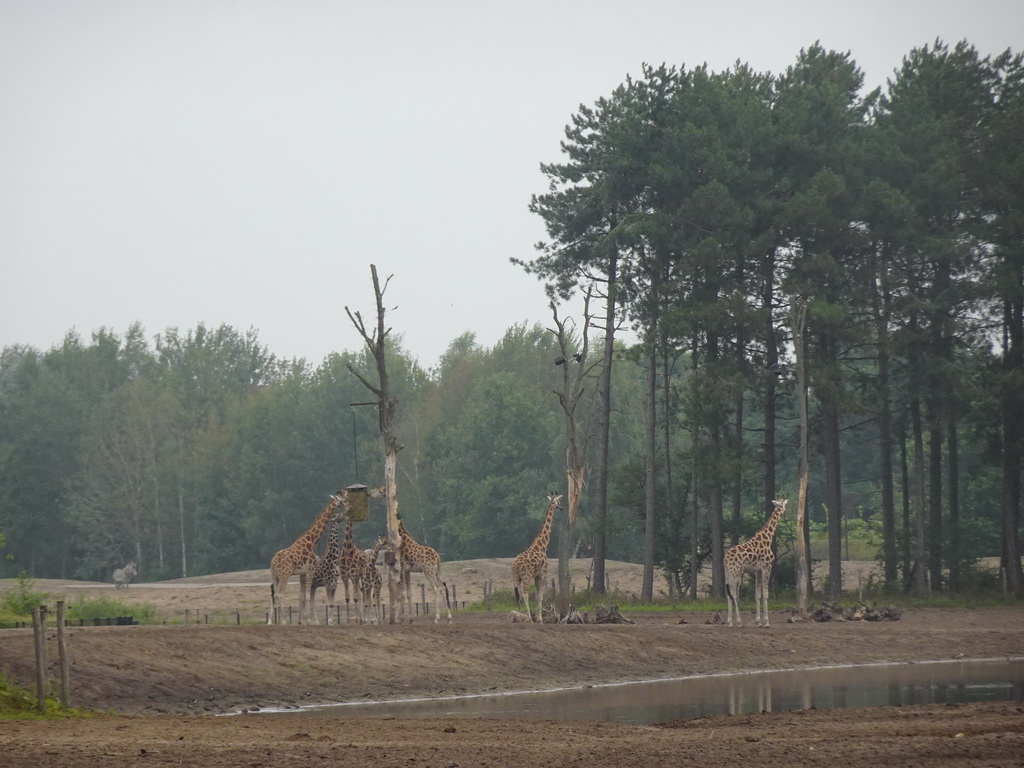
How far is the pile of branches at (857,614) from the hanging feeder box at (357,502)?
13893mm

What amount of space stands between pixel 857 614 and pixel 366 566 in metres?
15.2

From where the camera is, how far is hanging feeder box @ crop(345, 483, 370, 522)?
34625mm

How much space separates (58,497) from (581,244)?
63.3 m

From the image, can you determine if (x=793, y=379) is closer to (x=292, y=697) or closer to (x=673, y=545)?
(x=673, y=545)

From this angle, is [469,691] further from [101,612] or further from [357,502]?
[101,612]

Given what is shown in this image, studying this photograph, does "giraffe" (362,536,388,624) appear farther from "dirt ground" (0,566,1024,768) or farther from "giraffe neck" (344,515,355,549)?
"dirt ground" (0,566,1024,768)

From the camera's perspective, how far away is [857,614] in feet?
128

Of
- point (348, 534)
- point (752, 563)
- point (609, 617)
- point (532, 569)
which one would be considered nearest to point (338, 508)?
point (348, 534)

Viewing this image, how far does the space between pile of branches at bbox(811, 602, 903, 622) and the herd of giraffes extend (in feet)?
9.90

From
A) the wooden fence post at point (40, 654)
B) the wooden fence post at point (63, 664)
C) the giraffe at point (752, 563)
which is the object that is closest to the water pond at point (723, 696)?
the wooden fence post at point (63, 664)

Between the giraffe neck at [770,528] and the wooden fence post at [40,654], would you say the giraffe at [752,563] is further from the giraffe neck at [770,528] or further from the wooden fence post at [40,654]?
the wooden fence post at [40,654]

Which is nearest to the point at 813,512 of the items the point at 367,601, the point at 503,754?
the point at 367,601

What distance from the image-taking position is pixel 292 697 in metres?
24.3

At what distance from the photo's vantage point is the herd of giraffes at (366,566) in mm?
32312
